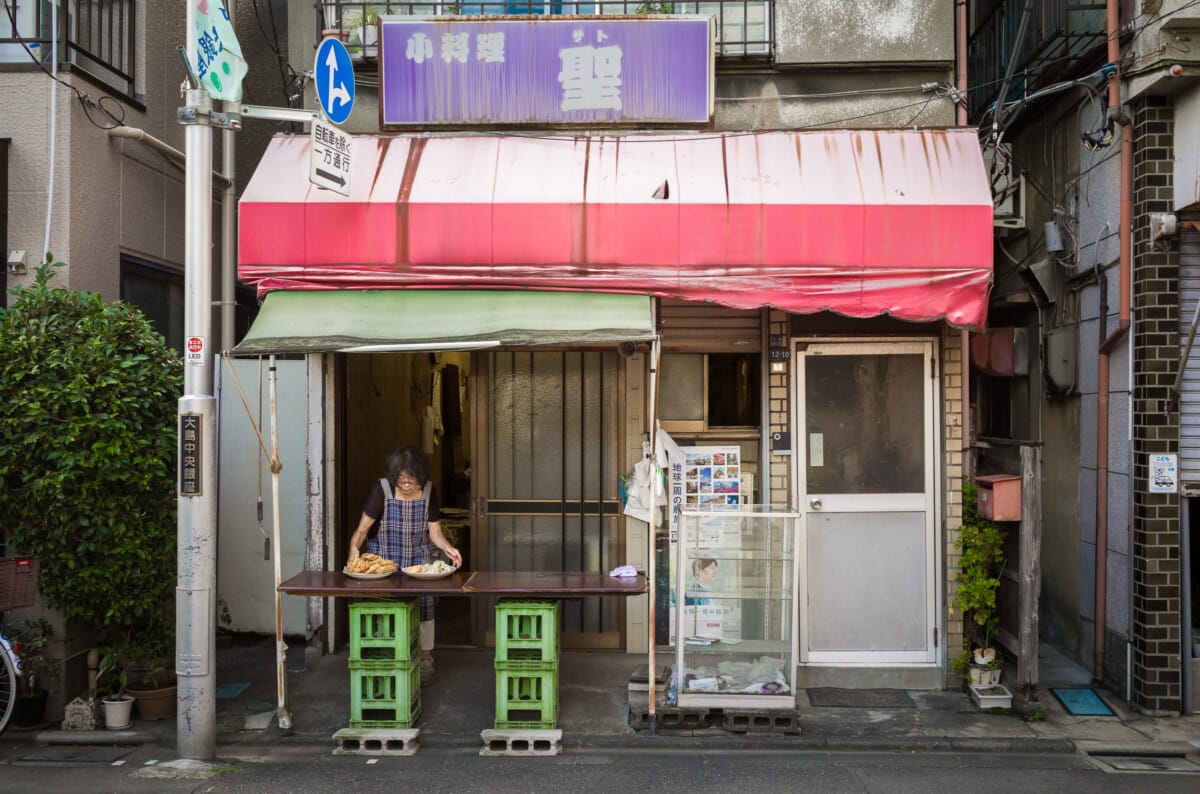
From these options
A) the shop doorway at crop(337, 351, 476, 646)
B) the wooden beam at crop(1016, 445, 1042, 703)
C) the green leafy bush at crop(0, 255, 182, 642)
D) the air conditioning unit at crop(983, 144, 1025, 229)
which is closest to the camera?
the green leafy bush at crop(0, 255, 182, 642)

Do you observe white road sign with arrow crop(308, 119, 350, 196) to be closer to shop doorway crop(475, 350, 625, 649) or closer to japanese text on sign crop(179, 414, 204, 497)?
japanese text on sign crop(179, 414, 204, 497)

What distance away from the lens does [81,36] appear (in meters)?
8.06

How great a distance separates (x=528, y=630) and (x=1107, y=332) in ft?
17.9

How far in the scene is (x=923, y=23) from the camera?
750cm

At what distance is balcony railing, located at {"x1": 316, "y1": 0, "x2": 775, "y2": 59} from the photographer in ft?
25.2

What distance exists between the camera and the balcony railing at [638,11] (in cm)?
768

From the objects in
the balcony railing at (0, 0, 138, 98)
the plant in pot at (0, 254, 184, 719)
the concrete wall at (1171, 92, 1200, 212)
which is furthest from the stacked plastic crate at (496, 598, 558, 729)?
the balcony railing at (0, 0, 138, 98)

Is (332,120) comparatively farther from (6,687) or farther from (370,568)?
(6,687)

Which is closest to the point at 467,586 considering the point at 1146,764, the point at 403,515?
the point at 403,515

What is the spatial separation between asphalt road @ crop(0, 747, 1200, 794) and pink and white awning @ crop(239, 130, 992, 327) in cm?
323

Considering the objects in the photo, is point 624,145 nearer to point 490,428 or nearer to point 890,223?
point 890,223

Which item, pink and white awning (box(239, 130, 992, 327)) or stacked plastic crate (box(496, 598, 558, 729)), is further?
pink and white awning (box(239, 130, 992, 327))

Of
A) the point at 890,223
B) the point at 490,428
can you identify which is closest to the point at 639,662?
the point at 490,428

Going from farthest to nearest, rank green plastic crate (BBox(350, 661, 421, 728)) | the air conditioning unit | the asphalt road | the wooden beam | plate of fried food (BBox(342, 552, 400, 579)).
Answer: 1. the air conditioning unit
2. the wooden beam
3. plate of fried food (BBox(342, 552, 400, 579))
4. green plastic crate (BBox(350, 661, 421, 728))
5. the asphalt road
